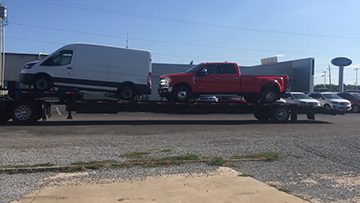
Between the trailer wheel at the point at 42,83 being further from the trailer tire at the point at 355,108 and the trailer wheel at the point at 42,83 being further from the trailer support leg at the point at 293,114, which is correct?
the trailer tire at the point at 355,108

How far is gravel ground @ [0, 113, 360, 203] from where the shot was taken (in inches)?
252

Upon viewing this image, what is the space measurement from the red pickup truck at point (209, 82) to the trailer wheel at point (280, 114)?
1.71m

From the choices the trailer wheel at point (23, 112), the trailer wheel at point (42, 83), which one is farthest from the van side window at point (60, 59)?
the trailer wheel at point (23, 112)

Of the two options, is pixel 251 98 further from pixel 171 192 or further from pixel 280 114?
pixel 171 192

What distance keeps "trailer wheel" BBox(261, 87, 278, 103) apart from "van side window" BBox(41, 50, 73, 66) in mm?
9225

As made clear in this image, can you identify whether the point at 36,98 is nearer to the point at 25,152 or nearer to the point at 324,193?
the point at 25,152

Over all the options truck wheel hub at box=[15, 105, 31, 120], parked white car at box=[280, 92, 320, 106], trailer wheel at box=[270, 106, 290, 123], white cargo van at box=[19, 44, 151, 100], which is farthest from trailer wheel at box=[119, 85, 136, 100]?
parked white car at box=[280, 92, 320, 106]

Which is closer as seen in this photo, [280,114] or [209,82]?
[209,82]

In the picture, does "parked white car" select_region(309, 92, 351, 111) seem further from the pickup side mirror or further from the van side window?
the van side window

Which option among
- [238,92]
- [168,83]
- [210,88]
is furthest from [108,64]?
[238,92]

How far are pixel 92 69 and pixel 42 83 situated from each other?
2160 millimetres

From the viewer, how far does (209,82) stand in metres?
16.9

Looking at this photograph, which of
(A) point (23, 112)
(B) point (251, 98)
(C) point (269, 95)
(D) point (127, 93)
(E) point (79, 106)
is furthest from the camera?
(B) point (251, 98)

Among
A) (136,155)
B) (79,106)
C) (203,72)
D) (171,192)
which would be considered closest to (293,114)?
(203,72)
